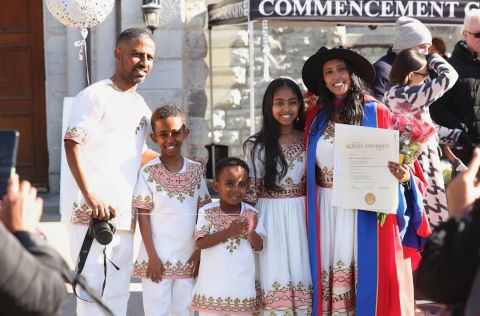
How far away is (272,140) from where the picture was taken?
5.55 metres

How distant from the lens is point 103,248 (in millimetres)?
5281

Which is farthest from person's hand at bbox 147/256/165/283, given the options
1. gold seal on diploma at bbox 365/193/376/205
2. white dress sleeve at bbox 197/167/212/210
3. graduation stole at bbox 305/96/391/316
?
gold seal on diploma at bbox 365/193/376/205

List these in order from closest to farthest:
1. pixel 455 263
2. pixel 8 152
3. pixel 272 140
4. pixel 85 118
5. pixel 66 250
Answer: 1. pixel 455 263
2. pixel 8 152
3. pixel 85 118
4. pixel 272 140
5. pixel 66 250

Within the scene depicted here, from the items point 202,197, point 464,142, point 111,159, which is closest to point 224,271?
point 202,197

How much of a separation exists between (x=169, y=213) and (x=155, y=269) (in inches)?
11.9

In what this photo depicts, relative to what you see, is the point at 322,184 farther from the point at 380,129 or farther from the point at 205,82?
the point at 205,82

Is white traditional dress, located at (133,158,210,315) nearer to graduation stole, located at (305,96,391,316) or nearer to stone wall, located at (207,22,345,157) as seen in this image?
graduation stole, located at (305,96,391,316)

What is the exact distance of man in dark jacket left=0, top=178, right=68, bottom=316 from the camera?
8.83 ft

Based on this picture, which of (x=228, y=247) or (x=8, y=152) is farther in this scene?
(x=228, y=247)

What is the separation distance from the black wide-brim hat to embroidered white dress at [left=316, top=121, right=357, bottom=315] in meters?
0.32

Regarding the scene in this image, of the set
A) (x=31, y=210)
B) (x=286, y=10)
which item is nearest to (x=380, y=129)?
(x=31, y=210)

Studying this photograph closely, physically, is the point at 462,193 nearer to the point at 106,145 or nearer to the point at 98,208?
the point at 98,208

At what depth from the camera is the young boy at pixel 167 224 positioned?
543cm

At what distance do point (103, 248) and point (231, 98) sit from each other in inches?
296
